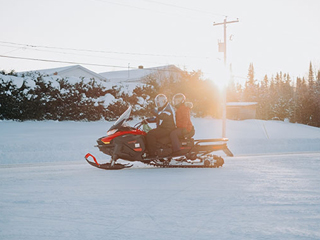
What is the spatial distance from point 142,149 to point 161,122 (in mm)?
832

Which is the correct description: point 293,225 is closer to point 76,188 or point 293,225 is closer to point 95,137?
point 76,188

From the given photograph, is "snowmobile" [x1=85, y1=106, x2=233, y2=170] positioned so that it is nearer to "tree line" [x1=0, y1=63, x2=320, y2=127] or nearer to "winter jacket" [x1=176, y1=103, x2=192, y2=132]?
"winter jacket" [x1=176, y1=103, x2=192, y2=132]

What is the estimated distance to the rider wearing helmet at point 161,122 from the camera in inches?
388

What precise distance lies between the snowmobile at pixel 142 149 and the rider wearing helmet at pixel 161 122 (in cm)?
13

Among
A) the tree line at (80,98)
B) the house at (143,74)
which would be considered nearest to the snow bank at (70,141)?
the tree line at (80,98)

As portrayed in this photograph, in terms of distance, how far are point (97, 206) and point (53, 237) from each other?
1445mm

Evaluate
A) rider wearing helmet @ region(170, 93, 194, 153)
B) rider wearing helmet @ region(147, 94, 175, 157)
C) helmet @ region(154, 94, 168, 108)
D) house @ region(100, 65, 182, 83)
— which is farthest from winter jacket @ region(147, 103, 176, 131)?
house @ region(100, 65, 182, 83)

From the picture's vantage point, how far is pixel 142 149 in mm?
9945

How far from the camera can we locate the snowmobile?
31.8ft

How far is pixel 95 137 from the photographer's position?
18359mm

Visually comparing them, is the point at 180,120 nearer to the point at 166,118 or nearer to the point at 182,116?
the point at 182,116

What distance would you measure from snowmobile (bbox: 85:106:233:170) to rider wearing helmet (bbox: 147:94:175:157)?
0.42 feet

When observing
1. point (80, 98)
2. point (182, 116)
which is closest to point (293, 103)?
point (80, 98)

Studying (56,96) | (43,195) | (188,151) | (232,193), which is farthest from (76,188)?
(56,96)
